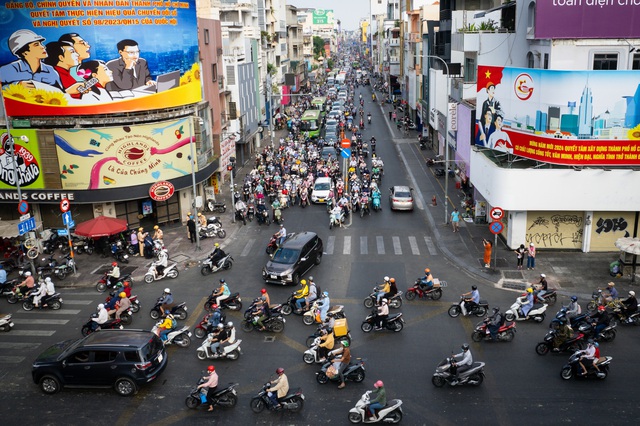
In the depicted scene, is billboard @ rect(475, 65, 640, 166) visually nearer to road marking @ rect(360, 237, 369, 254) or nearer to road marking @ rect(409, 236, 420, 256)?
road marking @ rect(409, 236, 420, 256)

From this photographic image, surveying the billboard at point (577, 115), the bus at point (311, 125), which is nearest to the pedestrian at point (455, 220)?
the billboard at point (577, 115)

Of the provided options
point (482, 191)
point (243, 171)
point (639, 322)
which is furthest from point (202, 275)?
point (243, 171)

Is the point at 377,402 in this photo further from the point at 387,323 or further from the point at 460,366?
the point at 387,323

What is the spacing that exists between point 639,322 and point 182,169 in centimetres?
2661

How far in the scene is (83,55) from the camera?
33.8 metres

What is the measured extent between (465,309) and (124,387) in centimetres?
1316

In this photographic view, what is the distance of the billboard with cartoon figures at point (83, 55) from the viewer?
3350cm

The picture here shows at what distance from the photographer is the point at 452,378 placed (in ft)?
60.8

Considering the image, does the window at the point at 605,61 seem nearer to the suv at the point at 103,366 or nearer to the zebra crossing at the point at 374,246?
the zebra crossing at the point at 374,246

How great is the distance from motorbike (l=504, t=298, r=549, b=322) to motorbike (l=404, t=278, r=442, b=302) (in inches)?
127

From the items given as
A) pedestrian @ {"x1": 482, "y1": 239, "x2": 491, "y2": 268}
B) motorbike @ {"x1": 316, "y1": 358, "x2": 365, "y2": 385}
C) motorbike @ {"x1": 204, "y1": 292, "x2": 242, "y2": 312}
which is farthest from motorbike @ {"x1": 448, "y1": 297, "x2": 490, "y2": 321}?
motorbike @ {"x1": 204, "y1": 292, "x2": 242, "y2": 312}

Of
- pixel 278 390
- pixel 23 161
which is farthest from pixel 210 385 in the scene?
pixel 23 161

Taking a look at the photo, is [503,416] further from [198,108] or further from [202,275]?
[198,108]

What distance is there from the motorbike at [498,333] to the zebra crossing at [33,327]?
53.4 feet
